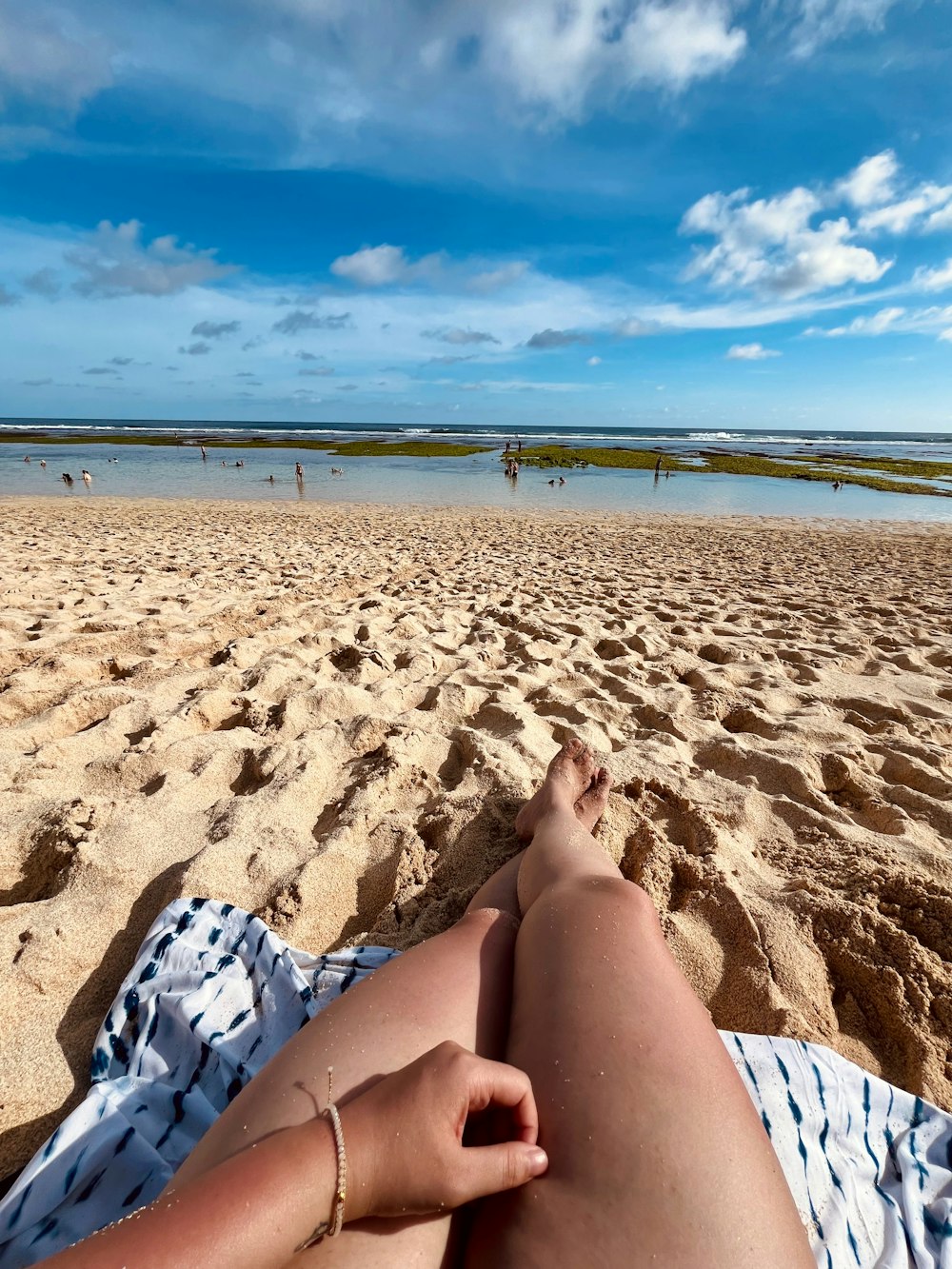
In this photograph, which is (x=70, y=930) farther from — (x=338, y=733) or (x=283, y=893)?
(x=338, y=733)

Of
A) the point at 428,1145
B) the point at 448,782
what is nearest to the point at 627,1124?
the point at 428,1145

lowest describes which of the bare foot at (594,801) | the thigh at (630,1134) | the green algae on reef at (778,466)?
the green algae on reef at (778,466)

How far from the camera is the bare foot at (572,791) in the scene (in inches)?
88.8

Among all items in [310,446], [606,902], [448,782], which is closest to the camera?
[606,902]

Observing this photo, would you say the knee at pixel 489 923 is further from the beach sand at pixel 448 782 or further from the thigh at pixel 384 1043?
the beach sand at pixel 448 782

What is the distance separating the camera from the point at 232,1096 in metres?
1.39

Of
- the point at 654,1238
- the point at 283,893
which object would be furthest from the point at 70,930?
the point at 654,1238

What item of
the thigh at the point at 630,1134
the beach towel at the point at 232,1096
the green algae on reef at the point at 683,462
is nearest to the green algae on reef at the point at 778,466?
the green algae on reef at the point at 683,462

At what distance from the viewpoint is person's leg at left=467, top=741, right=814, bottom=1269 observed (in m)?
0.94

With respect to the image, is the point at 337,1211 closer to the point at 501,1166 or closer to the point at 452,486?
the point at 501,1166

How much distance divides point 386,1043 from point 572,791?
4.48ft

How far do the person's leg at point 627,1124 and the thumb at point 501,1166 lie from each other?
4 cm

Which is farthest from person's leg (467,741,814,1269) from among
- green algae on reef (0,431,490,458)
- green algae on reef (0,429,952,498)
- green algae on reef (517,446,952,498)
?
green algae on reef (0,431,490,458)

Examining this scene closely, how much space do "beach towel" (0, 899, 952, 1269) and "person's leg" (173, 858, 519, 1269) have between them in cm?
27
